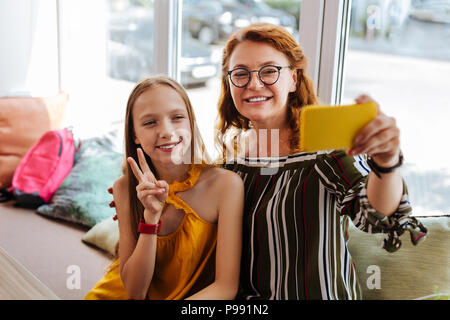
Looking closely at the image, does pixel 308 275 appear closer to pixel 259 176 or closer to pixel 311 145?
pixel 259 176

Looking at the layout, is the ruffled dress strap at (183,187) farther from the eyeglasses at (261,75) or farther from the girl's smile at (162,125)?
the eyeglasses at (261,75)

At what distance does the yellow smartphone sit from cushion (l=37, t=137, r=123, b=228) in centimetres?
147

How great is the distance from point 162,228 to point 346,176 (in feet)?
1.59

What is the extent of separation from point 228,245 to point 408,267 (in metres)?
0.51

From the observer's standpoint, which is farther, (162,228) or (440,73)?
(440,73)

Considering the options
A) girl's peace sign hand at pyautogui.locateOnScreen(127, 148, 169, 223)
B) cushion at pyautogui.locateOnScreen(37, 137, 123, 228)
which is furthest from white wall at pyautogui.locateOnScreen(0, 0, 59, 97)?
girl's peace sign hand at pyautogui.locateOnScreen(127, 148, 169, 223)

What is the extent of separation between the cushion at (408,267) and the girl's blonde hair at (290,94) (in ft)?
1.21

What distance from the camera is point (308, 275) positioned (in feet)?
3.65

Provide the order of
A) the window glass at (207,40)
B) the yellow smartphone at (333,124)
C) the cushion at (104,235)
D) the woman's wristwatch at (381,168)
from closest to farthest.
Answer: the yellow smartphone at (333,124)
the woman's wristwatch at (381,168)
the cushion at (104,235)
the window glass at (207,40)

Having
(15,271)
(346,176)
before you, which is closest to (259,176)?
(346,176)

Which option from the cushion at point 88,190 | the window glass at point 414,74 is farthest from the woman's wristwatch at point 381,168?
the cushion at point 88,190

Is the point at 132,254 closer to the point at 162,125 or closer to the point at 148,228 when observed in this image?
the point at 148,228

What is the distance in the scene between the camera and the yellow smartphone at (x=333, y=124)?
749mm

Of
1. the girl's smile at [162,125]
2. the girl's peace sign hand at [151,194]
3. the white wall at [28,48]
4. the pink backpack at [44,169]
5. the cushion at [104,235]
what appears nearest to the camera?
the girl's peace sign hand at [151,194]
